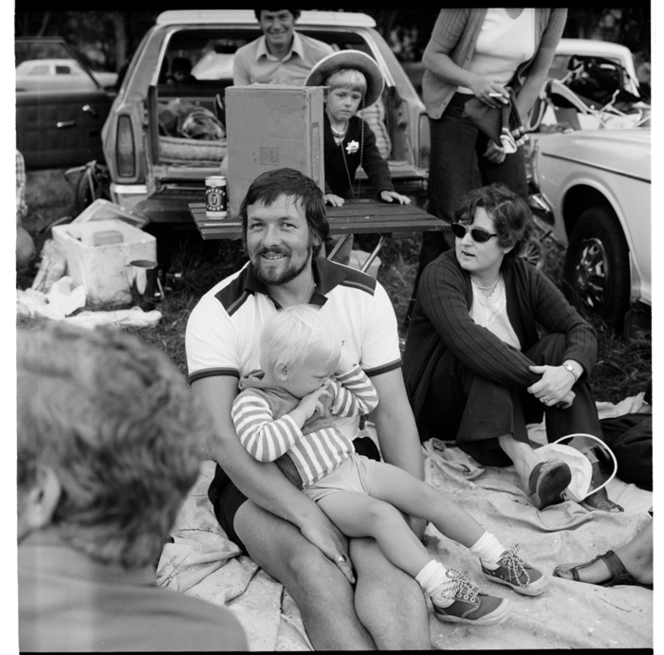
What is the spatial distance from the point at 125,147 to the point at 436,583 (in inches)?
148

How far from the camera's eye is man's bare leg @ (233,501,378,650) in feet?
7.59

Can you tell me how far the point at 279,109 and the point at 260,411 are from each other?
1684 mm

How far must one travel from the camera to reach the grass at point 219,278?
4.45 m

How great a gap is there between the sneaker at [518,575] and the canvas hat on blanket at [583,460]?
0.62 meters

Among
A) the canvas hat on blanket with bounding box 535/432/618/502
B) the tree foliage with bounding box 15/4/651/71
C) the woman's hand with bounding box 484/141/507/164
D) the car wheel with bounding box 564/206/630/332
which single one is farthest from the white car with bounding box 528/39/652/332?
the canvas hat on blanket with bounding box 535/432/618/502

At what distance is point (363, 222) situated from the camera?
3869mm

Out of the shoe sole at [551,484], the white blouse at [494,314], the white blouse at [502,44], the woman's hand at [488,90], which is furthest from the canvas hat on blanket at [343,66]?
the shoe sole at [551,484]

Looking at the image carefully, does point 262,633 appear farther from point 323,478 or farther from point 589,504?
point 589,504

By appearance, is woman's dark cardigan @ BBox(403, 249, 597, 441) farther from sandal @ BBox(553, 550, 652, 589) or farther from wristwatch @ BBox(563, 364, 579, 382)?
sandal @ BBox(553, 550, 652, 589)

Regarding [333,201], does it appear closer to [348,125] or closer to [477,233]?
[348,125]


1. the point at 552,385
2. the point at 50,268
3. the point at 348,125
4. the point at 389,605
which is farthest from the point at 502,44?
the point at 50,268

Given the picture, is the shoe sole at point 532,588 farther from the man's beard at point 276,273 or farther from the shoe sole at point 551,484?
the man's beard at point 276,273

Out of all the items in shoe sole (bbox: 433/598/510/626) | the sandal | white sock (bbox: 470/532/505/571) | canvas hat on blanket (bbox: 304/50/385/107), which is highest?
canvas hat on blanket (bbox: 304/50/385/107)

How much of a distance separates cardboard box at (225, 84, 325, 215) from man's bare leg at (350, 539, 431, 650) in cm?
186
